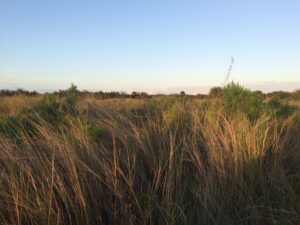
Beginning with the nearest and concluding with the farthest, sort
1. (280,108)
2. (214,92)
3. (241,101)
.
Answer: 1. (241,101)
2. (214,92)
3. (280,108)

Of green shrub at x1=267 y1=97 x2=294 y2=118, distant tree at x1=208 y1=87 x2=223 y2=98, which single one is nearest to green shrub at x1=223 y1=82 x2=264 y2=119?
distant tree at x1=208 y1=87 x2=223 y2=98

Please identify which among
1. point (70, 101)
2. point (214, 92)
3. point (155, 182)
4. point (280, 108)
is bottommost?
point (155, 182)

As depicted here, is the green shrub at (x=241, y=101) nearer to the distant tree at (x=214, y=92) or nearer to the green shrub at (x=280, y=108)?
the distant tree at (x=214, y=92)

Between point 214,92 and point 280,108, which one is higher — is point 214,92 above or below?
above

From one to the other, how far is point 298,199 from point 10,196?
2.74 meters

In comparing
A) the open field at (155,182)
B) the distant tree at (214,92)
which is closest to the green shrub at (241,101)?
the distant tree at (214,92)

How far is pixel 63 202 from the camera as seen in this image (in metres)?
3.54

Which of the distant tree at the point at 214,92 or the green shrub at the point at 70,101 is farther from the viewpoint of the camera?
the distant tree at the point at 214,92

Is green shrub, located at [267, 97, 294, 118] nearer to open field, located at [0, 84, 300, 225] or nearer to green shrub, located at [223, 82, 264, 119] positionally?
green shrub, located at [223, 82, 264, 119]

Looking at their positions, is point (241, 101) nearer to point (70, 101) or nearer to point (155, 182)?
point (70, 101)

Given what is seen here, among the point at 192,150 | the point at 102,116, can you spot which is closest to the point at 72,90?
the point at 102,116

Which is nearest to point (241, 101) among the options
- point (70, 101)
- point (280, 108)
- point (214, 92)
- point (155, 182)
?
point (214, 92)

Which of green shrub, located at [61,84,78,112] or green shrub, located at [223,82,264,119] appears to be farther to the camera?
green shrub, located at [61,84,78,112]

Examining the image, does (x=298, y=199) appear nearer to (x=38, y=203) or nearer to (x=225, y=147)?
(x=225, y=147)
